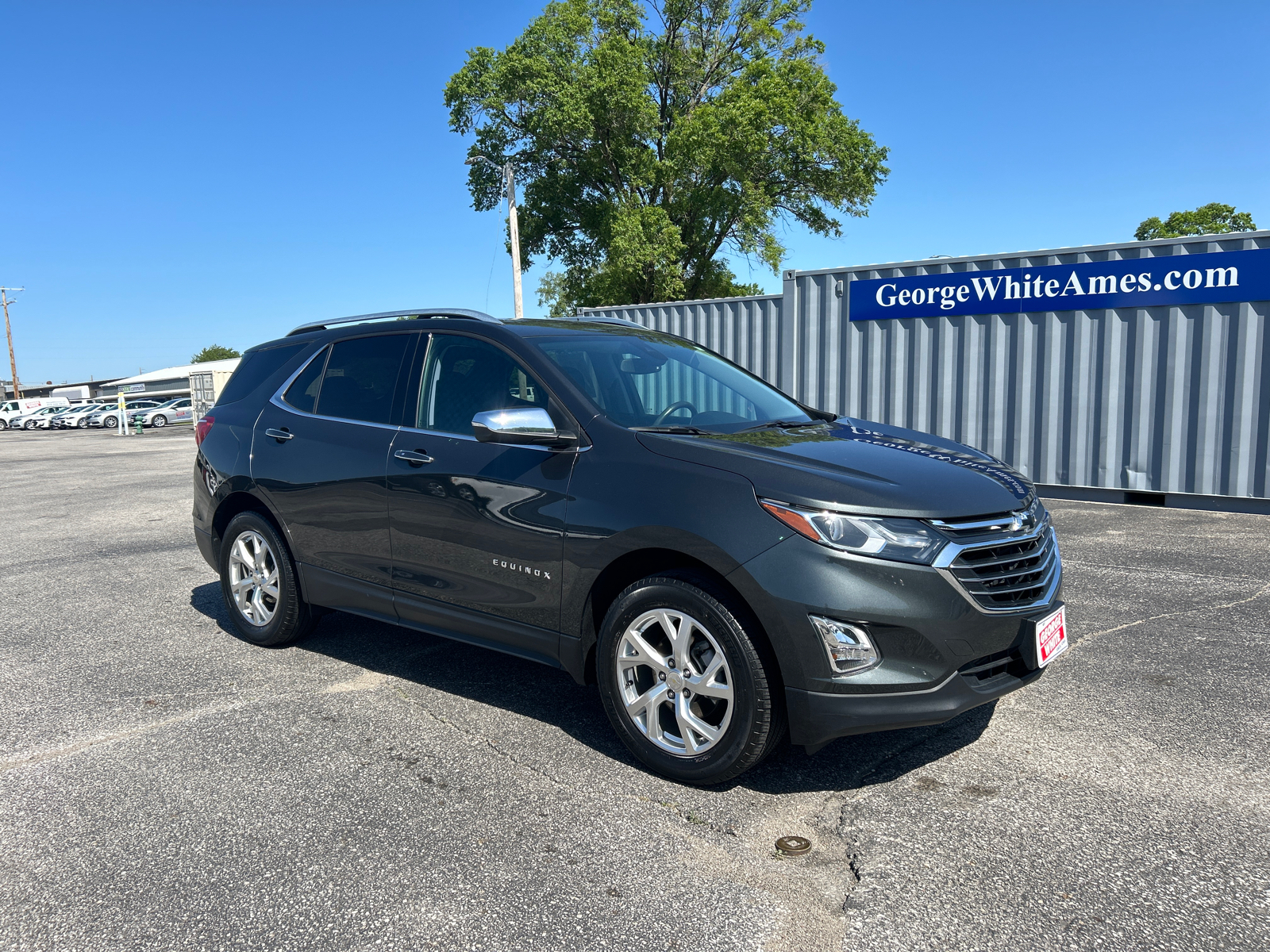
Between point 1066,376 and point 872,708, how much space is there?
836cm

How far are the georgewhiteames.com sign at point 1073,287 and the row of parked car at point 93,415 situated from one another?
43315mm

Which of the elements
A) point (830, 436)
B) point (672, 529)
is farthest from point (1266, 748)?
point (672, 529)

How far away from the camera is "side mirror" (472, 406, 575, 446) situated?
11.5 feet

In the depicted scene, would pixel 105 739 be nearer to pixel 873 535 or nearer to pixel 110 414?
pixel 873 535

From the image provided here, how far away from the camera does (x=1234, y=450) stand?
9250mm

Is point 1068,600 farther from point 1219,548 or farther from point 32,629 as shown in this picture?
point 32,629

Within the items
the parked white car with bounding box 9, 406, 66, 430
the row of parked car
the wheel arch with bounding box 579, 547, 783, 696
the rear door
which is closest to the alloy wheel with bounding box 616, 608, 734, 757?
the wheel arch with bounding box 579, 547, 783, 696

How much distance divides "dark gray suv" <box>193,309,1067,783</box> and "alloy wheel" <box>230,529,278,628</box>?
4 cm

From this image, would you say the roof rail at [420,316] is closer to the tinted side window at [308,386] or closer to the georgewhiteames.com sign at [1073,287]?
the tinted side window at [308,386]

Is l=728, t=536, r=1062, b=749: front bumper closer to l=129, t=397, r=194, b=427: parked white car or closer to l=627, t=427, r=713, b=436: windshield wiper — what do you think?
l=627, t=427, r=713, b=436: windshield wiper

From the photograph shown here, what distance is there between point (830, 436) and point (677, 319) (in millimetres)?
9943

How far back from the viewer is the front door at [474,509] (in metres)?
3.64

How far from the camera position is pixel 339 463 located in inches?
176

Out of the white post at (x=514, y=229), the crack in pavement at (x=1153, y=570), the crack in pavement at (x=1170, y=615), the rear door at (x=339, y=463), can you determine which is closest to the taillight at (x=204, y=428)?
the rear door at (x=339, y=463)
